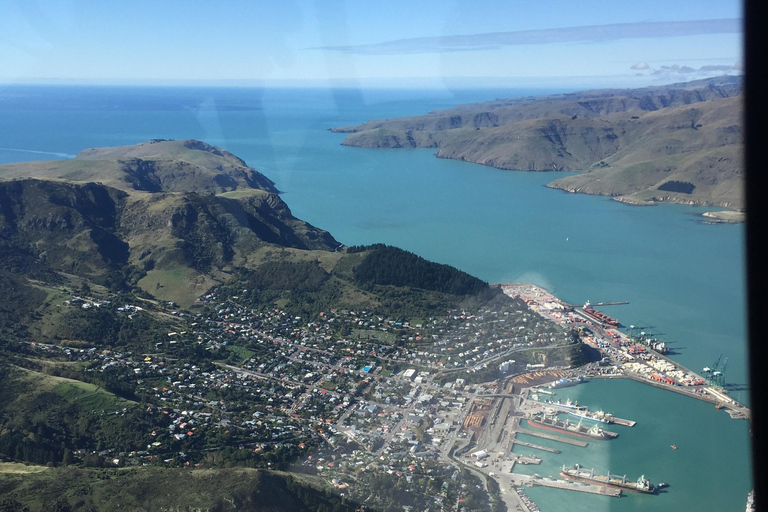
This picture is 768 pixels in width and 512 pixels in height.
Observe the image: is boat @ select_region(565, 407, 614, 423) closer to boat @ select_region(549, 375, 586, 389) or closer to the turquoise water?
the turquoise water

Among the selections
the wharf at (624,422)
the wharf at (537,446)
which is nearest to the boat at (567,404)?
the wharf at (624,422)

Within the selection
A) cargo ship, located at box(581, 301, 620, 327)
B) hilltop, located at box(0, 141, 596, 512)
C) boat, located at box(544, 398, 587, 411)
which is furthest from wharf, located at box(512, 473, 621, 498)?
cargo ship, located at box(581, 301, 620, 327)

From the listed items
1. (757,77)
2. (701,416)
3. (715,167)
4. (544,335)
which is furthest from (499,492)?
(715,167)

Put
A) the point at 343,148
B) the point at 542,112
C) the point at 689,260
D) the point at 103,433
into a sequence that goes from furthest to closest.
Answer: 1. the point at 542,112
2. the point at 343,148
3. the point at 689,260
4. the point at 103,433

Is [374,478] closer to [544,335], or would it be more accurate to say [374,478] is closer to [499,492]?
[499,492]

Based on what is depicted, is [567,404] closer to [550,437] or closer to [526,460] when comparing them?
[550,437]

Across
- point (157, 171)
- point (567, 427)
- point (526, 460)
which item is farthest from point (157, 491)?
point (157, 171)

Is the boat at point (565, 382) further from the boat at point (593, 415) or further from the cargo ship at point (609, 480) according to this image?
the cargo ship at point (609, 480)
